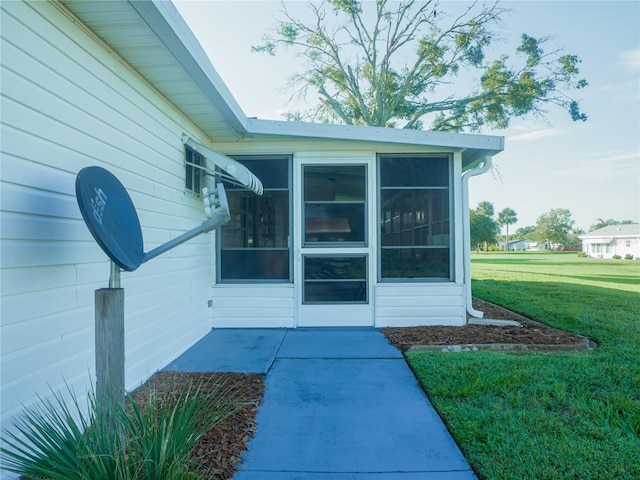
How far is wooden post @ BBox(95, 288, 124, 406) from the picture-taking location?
179cm

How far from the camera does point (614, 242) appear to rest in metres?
43.0

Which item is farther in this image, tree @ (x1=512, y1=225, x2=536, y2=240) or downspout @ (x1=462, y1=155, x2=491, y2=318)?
tree @ (x1=512, y1=225, x2=536, y2=240)

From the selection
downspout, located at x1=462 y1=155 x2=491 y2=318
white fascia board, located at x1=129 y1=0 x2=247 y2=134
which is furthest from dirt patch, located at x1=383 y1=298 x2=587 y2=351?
white fascia board, located at x1=129 y1=0 x2=247 y2=134

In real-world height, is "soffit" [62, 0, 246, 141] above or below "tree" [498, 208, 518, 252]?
below

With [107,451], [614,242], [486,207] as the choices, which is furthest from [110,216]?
[486,207]

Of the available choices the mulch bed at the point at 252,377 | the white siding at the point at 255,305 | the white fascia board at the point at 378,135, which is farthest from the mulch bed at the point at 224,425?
the white fascia board at the point at 378,135

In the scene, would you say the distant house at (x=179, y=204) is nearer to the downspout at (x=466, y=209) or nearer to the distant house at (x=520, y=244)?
the downspout at (x=466, y=209)

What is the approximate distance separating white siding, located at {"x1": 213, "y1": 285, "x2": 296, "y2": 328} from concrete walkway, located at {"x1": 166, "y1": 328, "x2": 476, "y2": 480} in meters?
0.63

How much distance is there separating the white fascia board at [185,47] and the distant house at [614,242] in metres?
49.0

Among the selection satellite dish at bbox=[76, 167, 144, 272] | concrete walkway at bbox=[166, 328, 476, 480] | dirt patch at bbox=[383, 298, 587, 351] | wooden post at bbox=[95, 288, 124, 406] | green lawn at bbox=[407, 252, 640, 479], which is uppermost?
satellite dish at bbox=[76, 167, 144, 272]

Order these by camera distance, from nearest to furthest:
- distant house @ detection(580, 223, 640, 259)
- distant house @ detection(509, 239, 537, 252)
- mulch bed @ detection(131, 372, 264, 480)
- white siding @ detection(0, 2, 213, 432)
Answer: white siding @ detection(0, 2, 213, 432) < mulch bed @ detection(131, 372, 264, 480) < distant house @ detection(580, 223, 640, 259) < distant house @ detection(509, 239, 537, 252)

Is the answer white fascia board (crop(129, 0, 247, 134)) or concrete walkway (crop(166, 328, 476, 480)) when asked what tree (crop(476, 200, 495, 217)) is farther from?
white fascia board (crop(129, 0, 247, 134))

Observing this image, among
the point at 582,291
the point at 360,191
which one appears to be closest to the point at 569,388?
the point at 360,191

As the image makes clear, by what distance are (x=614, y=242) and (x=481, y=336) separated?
171ft
